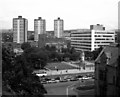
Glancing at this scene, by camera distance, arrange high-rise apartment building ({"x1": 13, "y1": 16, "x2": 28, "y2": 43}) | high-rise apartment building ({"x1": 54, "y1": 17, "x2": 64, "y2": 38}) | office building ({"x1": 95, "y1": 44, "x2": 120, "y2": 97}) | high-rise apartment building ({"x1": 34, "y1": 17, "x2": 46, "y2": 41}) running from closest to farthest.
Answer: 1. office building ({"x1": 95, "y1": 44, "x2": 120, "y2": 97})
2. high-rise apartment building ({"x1": 13, "y1": 16, "x2": 28, "y2": 43})
3. high-rise apartment building ({"x1": 54, "y1": 17, "x2": 64, "y2": 38})
4. high-rise apartment building ({"x1": 34, "y1": 17, "x2": 46, "y2": 41})

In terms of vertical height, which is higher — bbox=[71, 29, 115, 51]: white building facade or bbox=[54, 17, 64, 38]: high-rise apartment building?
bbox=[54, 17, 64, 38]: high-rise apartment building

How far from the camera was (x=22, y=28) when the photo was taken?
14070 mm

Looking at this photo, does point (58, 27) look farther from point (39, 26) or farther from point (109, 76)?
point (109, 76)

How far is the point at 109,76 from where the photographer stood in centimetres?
87

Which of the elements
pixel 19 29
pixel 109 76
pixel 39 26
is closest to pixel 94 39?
pixel 19 29

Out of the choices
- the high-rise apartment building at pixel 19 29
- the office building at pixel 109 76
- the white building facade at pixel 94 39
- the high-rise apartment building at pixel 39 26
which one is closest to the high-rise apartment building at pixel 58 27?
the high-rise apartment building at pixel 39 26

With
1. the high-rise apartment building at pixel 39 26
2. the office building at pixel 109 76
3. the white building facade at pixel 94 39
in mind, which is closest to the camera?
the office building at pixel 109 76

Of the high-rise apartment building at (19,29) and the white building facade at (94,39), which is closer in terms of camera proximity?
the white building facade at (94,39)

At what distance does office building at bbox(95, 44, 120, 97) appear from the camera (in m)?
0.76

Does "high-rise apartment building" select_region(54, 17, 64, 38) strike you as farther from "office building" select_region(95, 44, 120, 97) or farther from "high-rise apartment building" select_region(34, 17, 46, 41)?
"office building" select_region(95, 44, 120, 97)

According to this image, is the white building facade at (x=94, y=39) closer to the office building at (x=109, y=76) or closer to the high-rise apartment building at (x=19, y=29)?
the high-rise apartment building at (x=19, y=29)

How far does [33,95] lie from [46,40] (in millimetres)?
10644

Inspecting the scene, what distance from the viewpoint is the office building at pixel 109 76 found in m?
0.76

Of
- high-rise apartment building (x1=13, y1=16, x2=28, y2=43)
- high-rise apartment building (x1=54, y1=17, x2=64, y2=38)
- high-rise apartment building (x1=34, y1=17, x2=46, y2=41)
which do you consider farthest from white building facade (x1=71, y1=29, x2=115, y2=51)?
high-rise apartment building (x1=34, y1=17, x2=46, y2=41)
